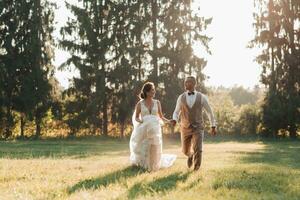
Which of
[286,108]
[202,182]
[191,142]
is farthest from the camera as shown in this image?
[286,108]

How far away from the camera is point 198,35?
45.5 metres

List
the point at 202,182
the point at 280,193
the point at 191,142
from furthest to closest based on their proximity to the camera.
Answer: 1. the point at 191,142
2. the point at 202,182
3. the point at 280,193

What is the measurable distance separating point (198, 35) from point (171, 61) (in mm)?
3289

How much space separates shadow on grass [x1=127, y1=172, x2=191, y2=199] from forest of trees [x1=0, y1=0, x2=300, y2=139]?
31433 millimetres

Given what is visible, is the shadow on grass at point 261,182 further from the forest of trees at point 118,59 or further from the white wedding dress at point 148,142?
the forest of trees at point 118,59

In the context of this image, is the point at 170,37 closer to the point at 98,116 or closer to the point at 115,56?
the point at 115,56

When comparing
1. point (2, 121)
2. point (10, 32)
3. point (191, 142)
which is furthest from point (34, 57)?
point (191, 142)

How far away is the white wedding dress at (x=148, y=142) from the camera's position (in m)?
14.2

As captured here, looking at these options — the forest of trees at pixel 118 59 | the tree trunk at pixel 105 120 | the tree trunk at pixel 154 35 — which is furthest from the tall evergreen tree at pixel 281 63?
the tree trunk at pixel 105 120

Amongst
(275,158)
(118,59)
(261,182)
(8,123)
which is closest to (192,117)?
(261,182)

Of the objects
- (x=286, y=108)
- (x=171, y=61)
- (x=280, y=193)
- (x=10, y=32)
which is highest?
(x=10, y=32)

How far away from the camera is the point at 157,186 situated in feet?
33.9

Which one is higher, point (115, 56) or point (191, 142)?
point (115, 56)

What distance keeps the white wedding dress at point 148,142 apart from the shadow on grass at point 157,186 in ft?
6.30
